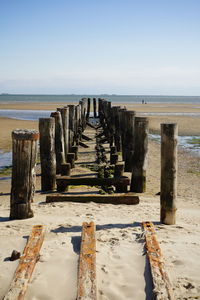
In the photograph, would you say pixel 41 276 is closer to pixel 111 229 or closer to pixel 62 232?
pixel 62 232

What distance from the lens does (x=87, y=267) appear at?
11.2 ft

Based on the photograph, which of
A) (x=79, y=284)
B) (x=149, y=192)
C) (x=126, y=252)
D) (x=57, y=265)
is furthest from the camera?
(x=149, y=192)

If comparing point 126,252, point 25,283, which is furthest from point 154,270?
point 25,283

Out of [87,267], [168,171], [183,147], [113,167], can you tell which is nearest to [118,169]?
[113,167]

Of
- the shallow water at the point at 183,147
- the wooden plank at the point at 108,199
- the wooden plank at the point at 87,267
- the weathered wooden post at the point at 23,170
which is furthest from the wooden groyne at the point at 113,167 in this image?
the shallow water at the point at 183,147

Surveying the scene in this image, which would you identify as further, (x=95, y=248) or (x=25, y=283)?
(x=95, y=248)

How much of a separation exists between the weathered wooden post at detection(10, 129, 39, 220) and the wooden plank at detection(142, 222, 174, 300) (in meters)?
1.81

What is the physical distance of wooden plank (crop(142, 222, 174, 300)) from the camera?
300 centimetres

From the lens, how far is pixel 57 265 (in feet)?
11.7

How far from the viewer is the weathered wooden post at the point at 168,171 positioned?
486 cm

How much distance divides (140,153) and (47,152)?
2069 millimetres

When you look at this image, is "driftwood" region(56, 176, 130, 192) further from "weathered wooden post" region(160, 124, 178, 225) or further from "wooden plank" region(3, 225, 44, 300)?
"wooden plank" region(3, 225, 44, 300)

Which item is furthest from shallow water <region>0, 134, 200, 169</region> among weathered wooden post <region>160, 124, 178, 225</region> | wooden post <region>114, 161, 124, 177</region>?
weathered wooden post <region>160, 124, 178, 225</region>

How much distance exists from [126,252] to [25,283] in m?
1.21
